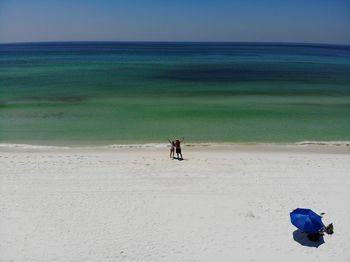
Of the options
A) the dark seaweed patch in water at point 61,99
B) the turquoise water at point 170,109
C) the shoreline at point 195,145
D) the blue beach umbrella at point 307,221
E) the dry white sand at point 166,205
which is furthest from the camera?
the dark seaweed patch in water at point 61,99

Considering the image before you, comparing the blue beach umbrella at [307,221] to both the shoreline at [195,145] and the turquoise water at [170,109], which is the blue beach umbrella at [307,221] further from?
the turquoise water at [170,109]

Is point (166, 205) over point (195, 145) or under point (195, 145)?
under

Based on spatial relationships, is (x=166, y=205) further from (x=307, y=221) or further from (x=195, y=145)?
(x=195, y=145)

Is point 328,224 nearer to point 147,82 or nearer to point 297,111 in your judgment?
point 297,111

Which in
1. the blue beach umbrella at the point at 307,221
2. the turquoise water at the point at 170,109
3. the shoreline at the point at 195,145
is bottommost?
the blue beach umbrella at the point at 307,221

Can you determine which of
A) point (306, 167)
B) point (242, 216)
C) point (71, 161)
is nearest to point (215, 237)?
point (242, 216)

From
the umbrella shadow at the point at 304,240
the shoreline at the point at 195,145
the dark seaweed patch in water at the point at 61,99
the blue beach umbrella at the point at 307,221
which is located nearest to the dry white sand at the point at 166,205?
the umbrella shadow at the point at 304,240

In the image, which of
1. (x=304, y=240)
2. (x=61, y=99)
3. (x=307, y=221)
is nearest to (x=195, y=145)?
(x=304, y=240)
